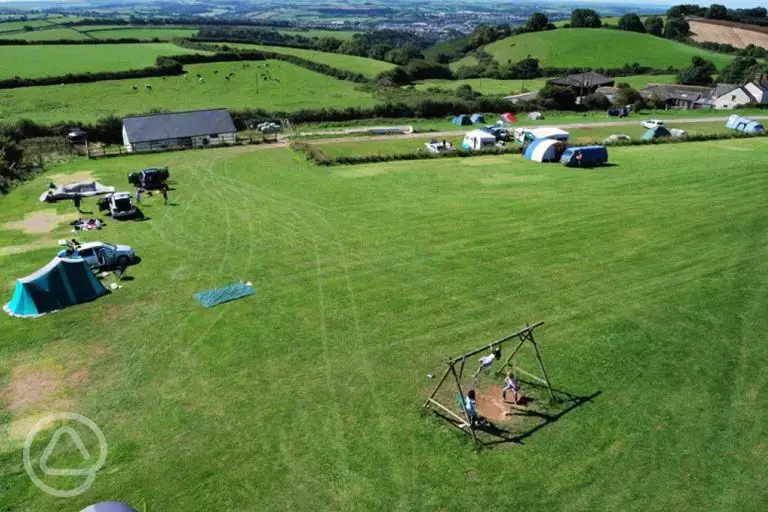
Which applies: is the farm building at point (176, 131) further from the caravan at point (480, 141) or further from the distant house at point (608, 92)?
the distant house at point (608, 92)

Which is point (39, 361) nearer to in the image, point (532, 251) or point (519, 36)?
point (532, 251)

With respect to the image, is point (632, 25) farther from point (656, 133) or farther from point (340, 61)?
point (656, 133)

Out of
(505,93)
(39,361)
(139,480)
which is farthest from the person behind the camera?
(505,93)

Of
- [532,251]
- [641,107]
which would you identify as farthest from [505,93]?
[532,251]

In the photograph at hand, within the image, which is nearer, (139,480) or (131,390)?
(139,480)

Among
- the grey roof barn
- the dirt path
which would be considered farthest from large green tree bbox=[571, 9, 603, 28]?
the grey roof barn

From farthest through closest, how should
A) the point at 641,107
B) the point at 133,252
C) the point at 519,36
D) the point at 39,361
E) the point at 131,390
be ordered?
the point at 519,36 → the point at 641,107 → the point at 133,252 → the point at 39,361 → the point at 131,390
